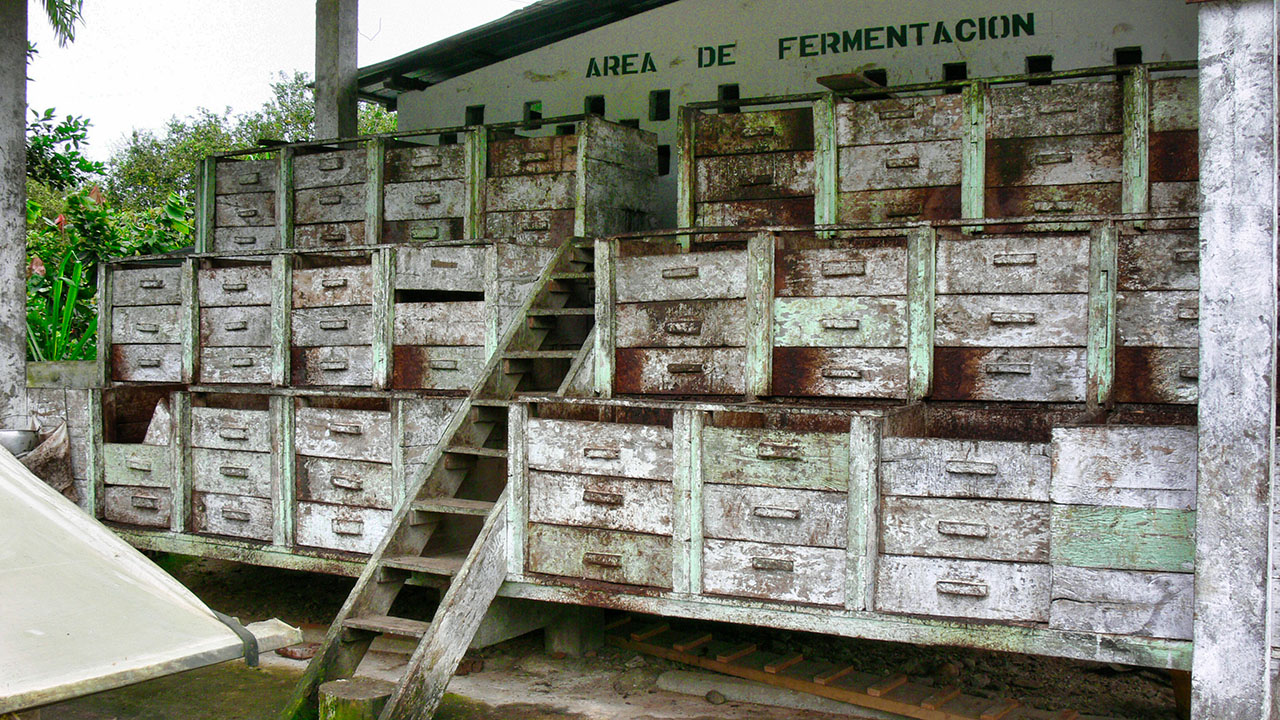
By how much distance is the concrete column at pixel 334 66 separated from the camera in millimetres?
10273

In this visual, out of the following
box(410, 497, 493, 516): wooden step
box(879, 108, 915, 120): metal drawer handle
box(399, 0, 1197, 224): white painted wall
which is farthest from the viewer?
box(399, 0, 1197, 224): white painted wall

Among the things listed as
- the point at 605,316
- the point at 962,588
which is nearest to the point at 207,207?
the point at 605,316

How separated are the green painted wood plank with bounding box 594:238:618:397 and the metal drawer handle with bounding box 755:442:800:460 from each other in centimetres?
109

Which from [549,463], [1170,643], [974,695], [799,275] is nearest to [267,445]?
[549,463]

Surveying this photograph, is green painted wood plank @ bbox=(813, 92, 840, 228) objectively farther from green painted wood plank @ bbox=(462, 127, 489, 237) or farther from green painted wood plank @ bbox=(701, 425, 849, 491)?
green painted wood plank @ bbox=(462, 127, 489, 237)

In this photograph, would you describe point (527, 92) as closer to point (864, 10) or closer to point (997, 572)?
point (864, 10)

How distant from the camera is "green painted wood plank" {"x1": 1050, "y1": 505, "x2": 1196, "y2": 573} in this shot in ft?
14.6

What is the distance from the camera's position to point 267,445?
6934 millimetres

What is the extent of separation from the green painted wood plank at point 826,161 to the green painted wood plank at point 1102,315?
159 cm

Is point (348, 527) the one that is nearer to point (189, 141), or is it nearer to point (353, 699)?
point (353, 699)

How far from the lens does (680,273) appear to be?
18.8 feet

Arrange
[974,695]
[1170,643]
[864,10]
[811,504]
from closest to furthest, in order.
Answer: [1170,643], [811,504], [974,695], [864,10]

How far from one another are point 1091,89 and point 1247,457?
2440 mm

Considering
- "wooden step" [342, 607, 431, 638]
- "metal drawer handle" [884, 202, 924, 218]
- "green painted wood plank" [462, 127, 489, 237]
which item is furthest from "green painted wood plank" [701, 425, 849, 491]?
"green painted wood plank" [462, 127, 489, 237]
